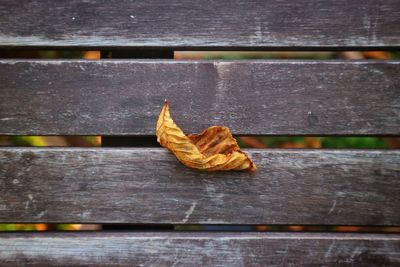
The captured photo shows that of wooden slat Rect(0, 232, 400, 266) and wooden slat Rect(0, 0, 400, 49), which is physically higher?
wooden slat Rect(0, 0, 400, 49)

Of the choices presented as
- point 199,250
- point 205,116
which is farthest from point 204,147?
point 199,250

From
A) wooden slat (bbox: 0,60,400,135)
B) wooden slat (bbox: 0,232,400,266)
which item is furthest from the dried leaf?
wooden slat (bbox: 0,232,400,266)

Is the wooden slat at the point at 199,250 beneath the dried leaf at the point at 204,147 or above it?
beneath

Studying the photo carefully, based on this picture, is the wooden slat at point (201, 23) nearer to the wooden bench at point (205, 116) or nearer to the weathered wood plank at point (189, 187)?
the wooden bench at point (205, 116)

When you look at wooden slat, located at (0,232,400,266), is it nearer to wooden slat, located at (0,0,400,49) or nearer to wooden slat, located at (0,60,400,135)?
wooden slat, located at (0,60,400,135)

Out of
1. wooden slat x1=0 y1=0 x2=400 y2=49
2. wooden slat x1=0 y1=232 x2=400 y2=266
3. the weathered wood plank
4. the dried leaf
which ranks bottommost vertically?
wooden slat x1=0 y1=232 x2=400 y2=266

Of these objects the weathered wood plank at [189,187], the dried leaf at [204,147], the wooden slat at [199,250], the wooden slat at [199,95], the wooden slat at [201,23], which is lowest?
the wooden slat at [199,250]

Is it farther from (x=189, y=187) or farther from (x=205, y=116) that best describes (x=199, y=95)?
(x=189, y=187)

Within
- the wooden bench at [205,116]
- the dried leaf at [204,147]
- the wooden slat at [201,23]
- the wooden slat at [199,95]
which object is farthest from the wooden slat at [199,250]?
the wooden slat at [201,23]

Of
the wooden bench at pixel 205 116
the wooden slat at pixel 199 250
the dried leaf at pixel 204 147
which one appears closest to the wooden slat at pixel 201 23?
the wooden bench at pixel 205 116
